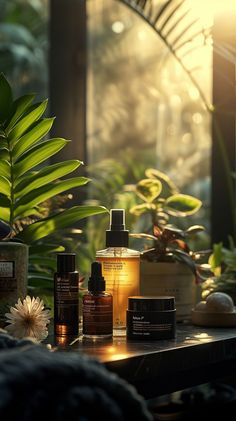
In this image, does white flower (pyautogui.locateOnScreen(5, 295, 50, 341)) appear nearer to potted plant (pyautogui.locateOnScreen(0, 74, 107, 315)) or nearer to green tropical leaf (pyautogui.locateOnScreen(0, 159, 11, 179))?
potted plant (pyautogui.locateOnScreen(0, 74, 107, 315))

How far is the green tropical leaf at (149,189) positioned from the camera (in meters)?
1.59

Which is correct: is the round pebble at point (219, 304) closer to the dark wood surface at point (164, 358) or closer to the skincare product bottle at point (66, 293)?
the dark wood surface at point (164, 358)

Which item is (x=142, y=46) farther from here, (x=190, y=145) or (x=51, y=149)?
(x=51, y=149)

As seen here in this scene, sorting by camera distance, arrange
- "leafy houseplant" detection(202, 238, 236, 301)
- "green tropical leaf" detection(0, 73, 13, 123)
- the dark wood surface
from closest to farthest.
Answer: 1. the dark wood surface
2. "green tropical leaf" detection(0, 73, 13, 123)
3. "leafy houseplant" detection(202, 238, 236, 301)

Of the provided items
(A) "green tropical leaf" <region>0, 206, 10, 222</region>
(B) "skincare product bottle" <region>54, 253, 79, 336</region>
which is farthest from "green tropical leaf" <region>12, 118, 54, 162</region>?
(B) "skincare product bottle" <region>54, 253, 79, 336</region>

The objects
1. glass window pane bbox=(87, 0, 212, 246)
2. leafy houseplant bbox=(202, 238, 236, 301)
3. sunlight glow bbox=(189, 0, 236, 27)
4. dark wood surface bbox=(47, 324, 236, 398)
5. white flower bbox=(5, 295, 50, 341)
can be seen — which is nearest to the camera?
dark wood surface bbox=(47, 324, 236, 398)

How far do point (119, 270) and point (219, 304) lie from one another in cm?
20

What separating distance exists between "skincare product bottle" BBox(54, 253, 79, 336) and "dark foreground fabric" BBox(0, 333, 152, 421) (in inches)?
15.6

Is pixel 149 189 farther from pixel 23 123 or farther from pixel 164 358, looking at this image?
pixel 164 358

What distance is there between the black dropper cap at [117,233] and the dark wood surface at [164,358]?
0.15 metres

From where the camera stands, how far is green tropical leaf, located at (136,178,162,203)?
159 centimetres

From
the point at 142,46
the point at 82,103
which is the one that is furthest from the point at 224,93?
the point at 142,46

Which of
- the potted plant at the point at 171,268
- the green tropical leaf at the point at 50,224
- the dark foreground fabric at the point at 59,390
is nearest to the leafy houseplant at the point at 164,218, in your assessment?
the potted plant at the point at 171,268

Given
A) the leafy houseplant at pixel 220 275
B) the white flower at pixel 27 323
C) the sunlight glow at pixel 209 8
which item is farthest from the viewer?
the sunlight glow at pixel 209 8
